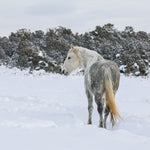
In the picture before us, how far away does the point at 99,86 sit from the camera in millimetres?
4660

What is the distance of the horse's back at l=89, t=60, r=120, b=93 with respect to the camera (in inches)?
183

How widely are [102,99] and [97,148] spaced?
7.08 ft

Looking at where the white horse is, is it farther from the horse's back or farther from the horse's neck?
the horse's neck

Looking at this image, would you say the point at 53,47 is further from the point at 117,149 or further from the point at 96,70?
the point at 117,149

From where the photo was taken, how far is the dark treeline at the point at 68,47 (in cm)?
1992

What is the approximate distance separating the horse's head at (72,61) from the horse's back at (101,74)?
1072mm

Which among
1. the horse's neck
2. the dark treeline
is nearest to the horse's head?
the horse's neck

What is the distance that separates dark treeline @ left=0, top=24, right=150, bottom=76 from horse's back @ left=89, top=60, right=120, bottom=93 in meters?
14.1

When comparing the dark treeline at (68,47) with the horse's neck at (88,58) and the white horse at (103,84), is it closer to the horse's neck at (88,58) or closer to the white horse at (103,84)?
the horse's neck at (88,58)

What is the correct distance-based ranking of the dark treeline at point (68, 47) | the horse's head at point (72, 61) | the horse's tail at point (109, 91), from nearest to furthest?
1. the horse's tail at point (109, 91)
2. the horse's head at point (72, 61)
3. the dark treeline at point (68, 47)

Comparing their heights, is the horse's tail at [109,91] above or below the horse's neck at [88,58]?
below

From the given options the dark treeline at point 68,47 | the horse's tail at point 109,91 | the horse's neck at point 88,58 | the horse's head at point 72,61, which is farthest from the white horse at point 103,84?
the dark treeline at point 68,47

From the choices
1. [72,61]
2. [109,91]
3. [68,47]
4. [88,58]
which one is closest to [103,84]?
[109,91]

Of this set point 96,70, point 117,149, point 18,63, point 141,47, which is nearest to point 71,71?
point 96,70
